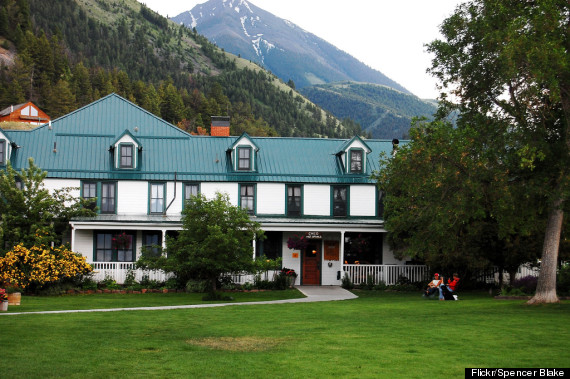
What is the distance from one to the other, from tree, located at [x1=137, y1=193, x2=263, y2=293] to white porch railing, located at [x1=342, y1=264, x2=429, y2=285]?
29.8 ft

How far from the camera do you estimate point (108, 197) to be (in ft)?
114

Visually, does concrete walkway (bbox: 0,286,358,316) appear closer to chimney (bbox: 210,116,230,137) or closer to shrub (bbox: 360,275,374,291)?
shrub (bbox: 360,275,374,291)

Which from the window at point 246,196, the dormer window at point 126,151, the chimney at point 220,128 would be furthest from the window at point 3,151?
the window at point 246,196

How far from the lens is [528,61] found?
1914 centimetres

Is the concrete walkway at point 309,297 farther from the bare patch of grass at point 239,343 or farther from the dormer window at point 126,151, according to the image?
the dormer window at point 126,151

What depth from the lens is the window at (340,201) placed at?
118 ft

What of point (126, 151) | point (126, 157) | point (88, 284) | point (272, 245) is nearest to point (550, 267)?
point (272, 245)

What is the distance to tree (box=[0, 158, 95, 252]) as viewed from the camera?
29125mm

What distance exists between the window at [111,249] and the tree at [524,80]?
18381 millimetres

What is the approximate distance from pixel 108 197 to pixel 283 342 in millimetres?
22723

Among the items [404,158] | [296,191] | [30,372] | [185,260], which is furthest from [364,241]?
[30,372]

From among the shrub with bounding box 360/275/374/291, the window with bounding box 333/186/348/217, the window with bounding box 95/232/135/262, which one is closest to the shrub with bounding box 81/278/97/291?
the window with bounding box 95/232/135/262

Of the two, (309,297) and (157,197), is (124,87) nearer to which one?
(157,197)

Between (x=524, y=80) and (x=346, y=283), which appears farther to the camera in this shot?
(x=346, y=283)
